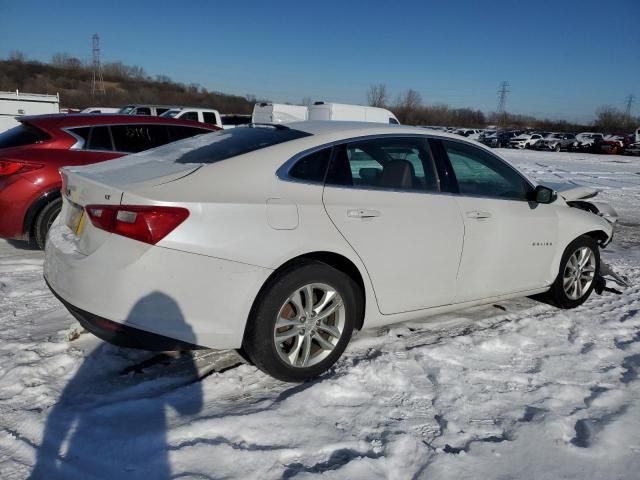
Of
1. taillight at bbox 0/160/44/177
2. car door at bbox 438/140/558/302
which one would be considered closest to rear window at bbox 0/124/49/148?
taillight at bbox 0/160/44/177

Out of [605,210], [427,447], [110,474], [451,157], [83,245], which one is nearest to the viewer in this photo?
[110,474]

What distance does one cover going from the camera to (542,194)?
427 cm

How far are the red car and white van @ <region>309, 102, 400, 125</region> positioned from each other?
1527 cm

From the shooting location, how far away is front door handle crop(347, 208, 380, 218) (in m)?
3.26

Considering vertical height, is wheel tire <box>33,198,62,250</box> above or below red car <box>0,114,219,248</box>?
below

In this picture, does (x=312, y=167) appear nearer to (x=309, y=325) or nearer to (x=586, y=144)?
(x=309, y=325)

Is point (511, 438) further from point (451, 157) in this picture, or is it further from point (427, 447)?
point (451, 157)

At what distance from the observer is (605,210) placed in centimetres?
597

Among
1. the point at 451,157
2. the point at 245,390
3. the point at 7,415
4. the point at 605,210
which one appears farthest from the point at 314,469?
the point at 605,210

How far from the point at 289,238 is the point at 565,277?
301cm

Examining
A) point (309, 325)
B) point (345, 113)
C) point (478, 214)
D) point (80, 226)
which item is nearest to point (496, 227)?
point (478, 214)

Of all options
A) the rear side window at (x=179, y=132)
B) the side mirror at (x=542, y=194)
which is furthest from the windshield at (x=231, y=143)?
the rear side window at (x=179, y=132)

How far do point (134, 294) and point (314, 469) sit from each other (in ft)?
4.07

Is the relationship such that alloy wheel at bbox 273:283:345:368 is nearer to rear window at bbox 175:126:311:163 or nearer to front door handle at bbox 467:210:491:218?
rear window at bbox 175:126:311:163
